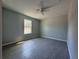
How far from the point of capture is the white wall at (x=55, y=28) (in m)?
5.96

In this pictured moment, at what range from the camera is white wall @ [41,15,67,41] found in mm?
5957

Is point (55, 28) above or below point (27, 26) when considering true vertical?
below

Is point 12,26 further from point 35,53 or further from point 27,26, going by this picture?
point 35,53

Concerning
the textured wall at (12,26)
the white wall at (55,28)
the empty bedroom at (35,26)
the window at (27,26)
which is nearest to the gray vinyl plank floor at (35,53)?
the empty bedroom at (35,26)

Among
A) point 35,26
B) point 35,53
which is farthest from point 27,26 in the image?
point 35,53

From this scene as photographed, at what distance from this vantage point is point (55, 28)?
6617 mm

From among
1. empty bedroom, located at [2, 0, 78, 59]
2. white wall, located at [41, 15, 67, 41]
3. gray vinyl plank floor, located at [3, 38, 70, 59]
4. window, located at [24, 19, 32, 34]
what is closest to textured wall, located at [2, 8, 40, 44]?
empty bedroom, located at [2, 0, 78, 59]

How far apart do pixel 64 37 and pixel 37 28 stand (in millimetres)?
3343

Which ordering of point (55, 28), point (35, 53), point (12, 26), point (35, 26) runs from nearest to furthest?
point (35, 53) → point (12, 26) → point (55, 28) → point (35, 26)

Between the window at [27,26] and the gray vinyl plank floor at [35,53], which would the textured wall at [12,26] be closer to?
the window at [27,26]

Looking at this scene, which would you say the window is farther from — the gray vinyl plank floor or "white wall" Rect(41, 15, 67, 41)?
the gray vinyl plank floor

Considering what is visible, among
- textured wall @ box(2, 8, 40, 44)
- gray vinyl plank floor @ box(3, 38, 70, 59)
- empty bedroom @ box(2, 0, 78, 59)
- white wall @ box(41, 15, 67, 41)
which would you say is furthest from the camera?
white wall @ box(41, 15, 67, 41)

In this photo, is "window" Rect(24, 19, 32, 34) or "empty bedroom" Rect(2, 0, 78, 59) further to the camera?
"window" Rect(24, 19, 32, 34)

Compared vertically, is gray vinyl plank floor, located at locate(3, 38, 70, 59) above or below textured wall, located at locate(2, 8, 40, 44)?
below
